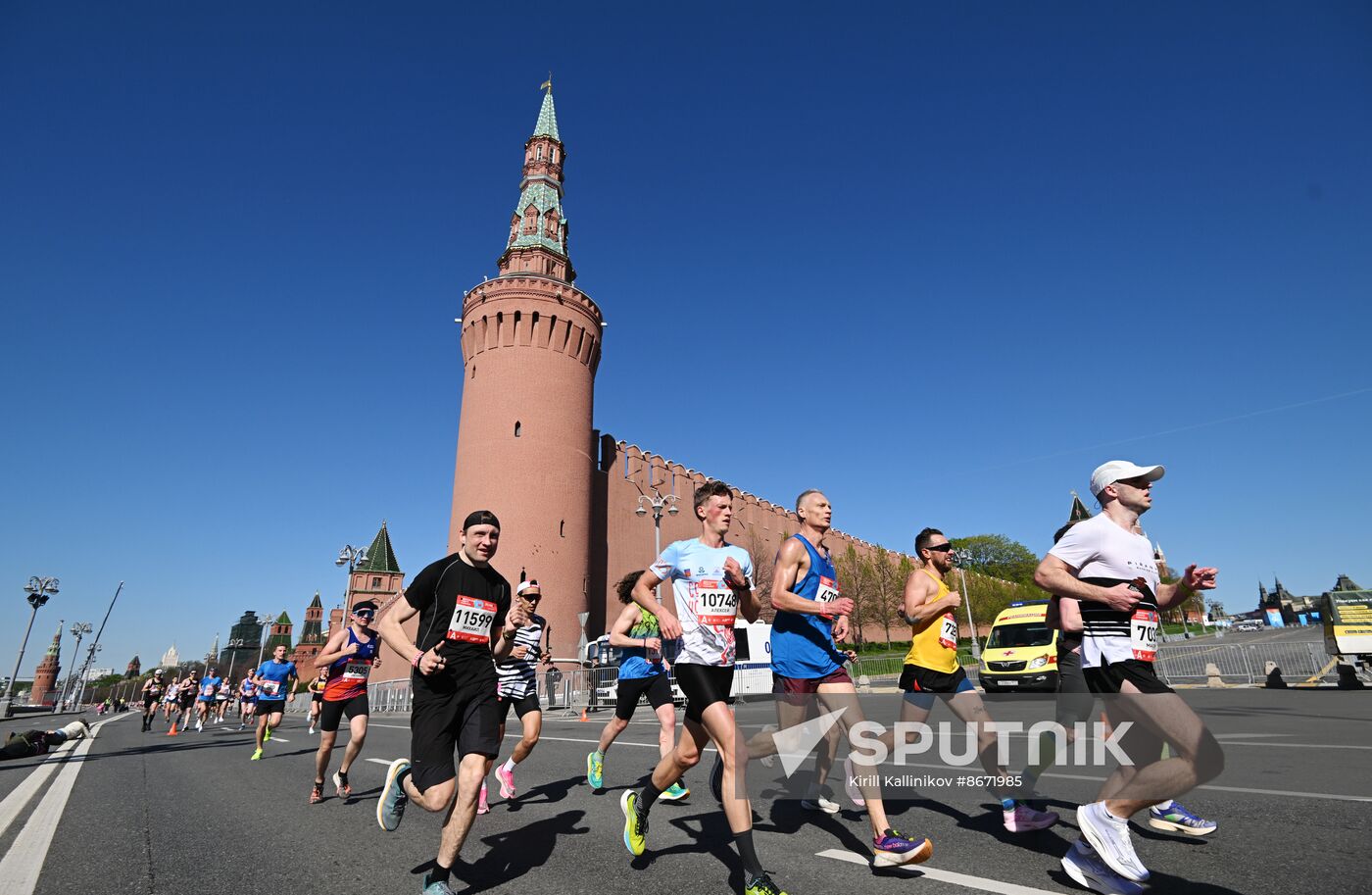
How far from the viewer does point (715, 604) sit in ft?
12.8

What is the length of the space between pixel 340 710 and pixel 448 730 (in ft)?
12.6

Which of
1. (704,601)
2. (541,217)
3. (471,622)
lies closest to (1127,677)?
(704,601)

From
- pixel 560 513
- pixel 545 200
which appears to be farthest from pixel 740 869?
pixel 545 200

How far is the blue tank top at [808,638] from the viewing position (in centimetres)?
411

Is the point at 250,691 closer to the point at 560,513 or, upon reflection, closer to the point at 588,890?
the point at 560,513

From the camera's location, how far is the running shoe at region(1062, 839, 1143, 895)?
9.86 ft

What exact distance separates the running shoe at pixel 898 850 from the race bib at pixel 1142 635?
1374 mm

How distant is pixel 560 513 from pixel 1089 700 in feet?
101

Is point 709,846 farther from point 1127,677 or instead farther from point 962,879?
point 1127,677

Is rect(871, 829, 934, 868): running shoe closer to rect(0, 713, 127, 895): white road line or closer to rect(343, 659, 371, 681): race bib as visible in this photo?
rect(0, 713, 127, 895): white road line

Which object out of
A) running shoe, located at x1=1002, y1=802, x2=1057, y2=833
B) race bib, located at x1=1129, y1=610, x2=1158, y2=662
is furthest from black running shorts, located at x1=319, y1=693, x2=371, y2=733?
race bib, located at x1=1129, y1=610, x2=1158, y2=662

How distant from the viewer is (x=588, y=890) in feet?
11.1

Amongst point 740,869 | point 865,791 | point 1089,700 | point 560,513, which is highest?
point 560,513

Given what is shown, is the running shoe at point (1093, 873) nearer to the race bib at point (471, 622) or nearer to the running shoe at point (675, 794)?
the running shoe at point (675, 794)
